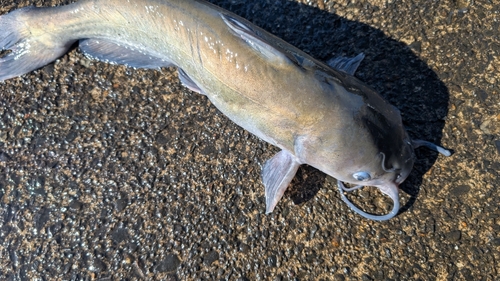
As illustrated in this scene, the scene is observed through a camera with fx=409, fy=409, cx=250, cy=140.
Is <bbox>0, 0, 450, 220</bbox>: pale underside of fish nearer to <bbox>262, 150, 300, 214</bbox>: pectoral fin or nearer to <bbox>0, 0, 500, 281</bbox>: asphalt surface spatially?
<bbox>262, 150, 300, 214</bbox>: pectoral fin

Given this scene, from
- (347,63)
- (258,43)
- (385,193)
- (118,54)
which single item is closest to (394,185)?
(385,193)

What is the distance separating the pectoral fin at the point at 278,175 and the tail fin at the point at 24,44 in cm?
141

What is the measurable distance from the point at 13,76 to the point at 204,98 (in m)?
1.13

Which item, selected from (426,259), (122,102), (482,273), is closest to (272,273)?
(426,259)

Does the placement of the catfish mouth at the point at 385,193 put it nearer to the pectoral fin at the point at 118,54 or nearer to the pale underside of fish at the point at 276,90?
the pale underside of fish at the point at 276,90

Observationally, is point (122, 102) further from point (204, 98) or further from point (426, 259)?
point (426, 259)

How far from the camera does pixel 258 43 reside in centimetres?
183

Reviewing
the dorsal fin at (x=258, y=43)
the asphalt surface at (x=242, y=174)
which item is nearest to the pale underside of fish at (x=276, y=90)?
the dorsal fin at (x=258, y=43)

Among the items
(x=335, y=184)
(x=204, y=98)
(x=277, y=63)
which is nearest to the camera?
(x=277, y=63)

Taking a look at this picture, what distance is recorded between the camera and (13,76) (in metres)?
2.39

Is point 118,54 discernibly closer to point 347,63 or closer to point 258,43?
point 258,43

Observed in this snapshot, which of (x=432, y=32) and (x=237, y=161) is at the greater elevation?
(x=432, y=32)

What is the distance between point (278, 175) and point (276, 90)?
1.46ft

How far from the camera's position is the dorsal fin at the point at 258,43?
1811 mm
